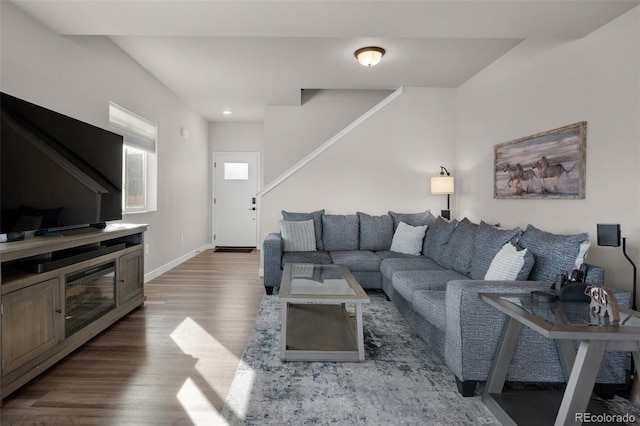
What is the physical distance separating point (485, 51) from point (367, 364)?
3214 millimetres

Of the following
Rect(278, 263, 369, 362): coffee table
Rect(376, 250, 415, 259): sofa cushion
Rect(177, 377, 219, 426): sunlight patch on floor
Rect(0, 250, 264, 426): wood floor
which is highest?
Rect(376, 250, 415, 259): sofa cushion

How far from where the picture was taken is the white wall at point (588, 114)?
2312mm

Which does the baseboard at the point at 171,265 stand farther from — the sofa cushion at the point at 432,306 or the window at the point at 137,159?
the sofa cushion at the point at 432,306

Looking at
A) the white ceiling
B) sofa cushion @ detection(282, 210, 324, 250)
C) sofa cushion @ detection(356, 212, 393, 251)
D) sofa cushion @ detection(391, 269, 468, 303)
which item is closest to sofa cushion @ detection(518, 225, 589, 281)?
sofa cushion @ detection(391, 269, 468, 303)

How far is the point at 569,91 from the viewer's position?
9.22 feet

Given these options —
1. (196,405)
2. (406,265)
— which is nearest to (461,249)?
(406,265)

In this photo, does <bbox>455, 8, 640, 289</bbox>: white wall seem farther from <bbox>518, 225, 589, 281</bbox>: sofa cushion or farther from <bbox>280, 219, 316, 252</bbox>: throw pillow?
<bbox>280, 219, 316, 252</bbox>: throw pillow

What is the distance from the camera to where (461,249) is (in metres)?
3.18

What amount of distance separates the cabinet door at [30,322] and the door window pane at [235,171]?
5.18 metres

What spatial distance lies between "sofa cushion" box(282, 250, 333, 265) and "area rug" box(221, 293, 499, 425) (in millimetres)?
1362

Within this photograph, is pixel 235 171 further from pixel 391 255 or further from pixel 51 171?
pixel 51 171

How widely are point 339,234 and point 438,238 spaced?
1227 millimetres

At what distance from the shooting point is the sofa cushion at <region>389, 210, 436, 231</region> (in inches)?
177

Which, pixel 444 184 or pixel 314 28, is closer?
pixel 314 28
